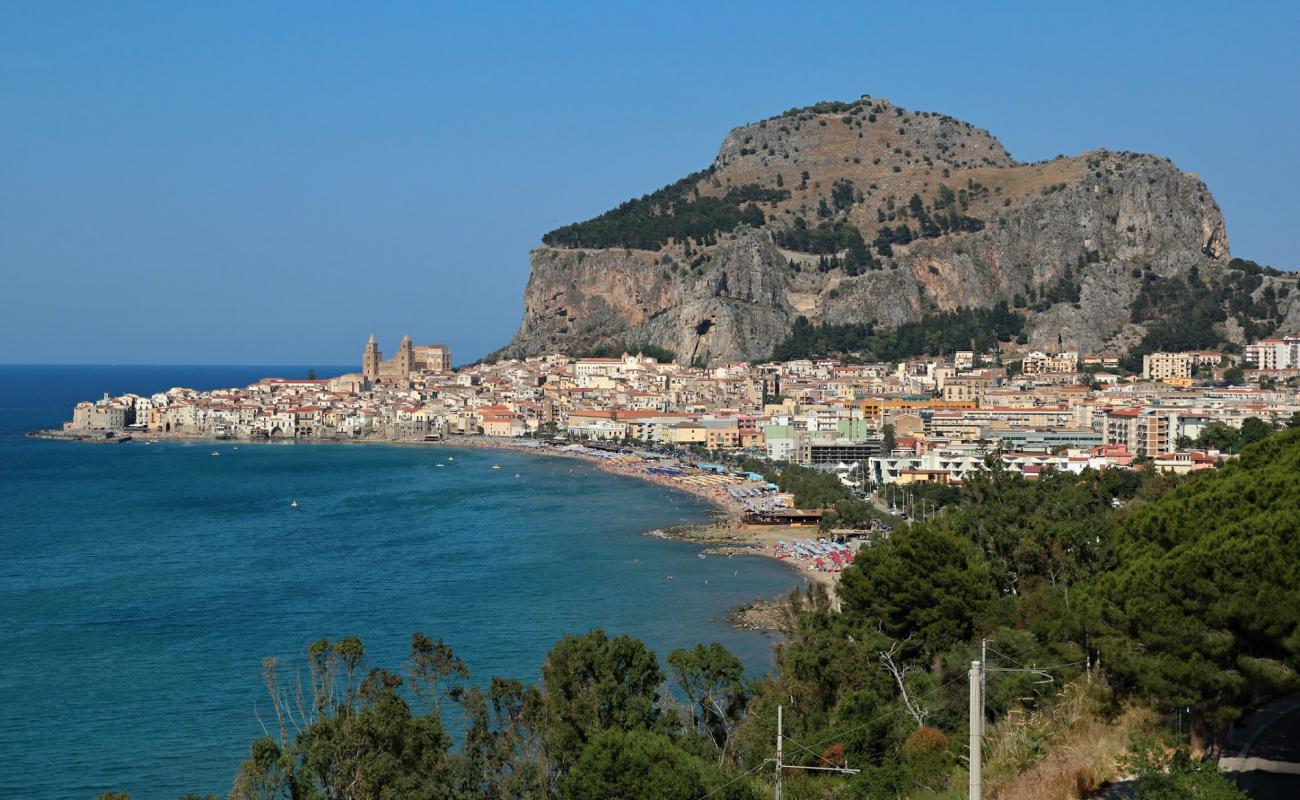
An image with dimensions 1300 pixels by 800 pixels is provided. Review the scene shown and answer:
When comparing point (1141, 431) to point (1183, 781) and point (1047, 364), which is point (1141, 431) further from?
point (1183, 781)

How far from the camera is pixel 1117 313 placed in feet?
210

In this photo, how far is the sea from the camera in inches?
542

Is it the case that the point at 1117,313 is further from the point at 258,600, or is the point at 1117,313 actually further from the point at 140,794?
the point at 140,794

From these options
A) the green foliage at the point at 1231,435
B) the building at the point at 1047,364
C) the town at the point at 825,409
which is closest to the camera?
the green foliage at the point at 1231,435

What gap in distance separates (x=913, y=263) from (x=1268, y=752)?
206 ft

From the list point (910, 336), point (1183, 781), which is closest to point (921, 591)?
point (1183, 781)

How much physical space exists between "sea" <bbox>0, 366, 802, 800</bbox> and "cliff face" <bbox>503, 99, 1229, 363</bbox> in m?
28.3

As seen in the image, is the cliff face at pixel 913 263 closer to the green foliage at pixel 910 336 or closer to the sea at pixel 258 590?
the green foliage at pixel 910 336

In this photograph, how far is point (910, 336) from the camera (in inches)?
2608

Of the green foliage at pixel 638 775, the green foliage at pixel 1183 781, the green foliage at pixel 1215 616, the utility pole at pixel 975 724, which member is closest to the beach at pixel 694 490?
the green foliage at pixel 1215 616

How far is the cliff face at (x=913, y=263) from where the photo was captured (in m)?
67.0

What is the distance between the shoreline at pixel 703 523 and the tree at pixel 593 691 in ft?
22.8

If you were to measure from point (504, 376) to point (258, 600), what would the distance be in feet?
155

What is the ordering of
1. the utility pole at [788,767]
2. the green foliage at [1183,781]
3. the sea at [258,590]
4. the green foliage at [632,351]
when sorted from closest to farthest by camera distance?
1. the green foliage at [1183,781]
2. the utility pole at [788,767]
3. the sea at [258,590]
4. the green foliage at [632,351]
